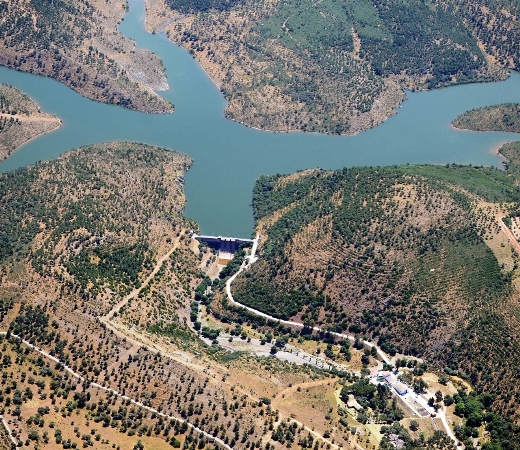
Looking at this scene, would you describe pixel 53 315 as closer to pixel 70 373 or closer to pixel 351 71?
pixel 70 373

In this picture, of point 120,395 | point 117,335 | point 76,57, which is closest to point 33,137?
point 76,57

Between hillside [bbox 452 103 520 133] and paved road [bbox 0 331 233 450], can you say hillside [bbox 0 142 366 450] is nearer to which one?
paved road [bbox 0 331 233 450]

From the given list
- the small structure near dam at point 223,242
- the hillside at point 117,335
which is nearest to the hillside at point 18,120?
the hillside at point 117,335

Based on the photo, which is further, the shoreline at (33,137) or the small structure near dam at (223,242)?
the shoreline at (33,137)

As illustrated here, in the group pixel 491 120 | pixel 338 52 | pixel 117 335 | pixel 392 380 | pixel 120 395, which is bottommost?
pixel 120 395

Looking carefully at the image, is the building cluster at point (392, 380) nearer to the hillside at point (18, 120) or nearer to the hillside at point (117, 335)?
the hillside at point (117, 335)

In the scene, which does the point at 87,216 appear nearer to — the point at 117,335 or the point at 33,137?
the point at 117,335
